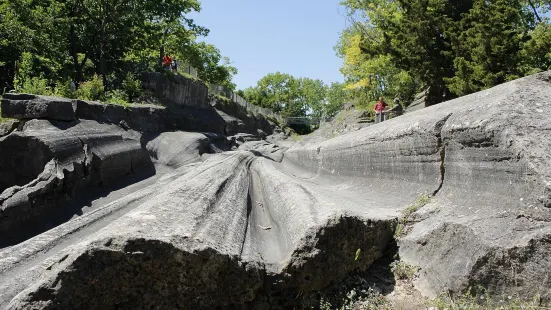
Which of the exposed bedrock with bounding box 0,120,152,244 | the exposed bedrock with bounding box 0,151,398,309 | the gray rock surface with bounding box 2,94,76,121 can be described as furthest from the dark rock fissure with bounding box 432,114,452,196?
the gray rock surface with bounding box 2,94,76,121

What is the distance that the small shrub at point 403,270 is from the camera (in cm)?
342

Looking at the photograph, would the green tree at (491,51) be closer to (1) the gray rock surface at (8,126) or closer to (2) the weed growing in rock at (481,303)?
(2) the weed growing in rock at (481,303)

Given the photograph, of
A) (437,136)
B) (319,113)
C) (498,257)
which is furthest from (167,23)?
(319,113)

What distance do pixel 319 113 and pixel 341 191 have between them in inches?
3122

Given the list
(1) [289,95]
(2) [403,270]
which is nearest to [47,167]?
(2) [403,270]

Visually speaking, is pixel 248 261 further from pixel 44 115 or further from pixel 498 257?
pixel 44 115

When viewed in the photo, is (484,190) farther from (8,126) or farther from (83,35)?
(83,35)

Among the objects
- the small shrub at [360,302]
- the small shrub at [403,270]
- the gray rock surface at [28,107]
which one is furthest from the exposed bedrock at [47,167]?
the small shrub at [403,270]

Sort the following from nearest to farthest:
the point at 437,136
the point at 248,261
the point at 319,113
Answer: the point at 248,261, the point at 437,136, the point at 319,113

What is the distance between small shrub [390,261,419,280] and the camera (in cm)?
342

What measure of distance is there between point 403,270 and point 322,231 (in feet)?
2.88

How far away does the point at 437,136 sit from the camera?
406 centimetres

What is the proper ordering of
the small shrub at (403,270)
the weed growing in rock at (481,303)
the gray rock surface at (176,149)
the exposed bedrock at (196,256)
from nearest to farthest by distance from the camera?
the exposed bedrock at (196,256) → the weed growing in rock at (481,303) → the small shrub at (403,270) → the gray rock surface at (176,149)

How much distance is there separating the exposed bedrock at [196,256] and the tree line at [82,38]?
34.2 ft
